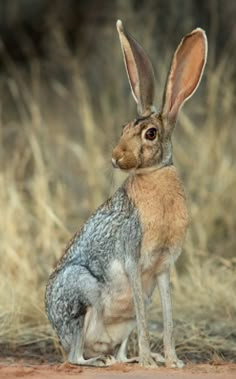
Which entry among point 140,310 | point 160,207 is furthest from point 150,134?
point 140,310

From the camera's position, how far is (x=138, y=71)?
7039mm

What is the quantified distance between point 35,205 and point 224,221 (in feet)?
4.75

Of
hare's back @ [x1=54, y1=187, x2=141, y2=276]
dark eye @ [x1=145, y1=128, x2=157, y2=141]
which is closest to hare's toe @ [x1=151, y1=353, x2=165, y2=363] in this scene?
hare's back @ [x1=54, y1=187, x2=141, y2=276]

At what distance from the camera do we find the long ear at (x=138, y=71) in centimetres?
699

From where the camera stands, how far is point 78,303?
22.1 ft

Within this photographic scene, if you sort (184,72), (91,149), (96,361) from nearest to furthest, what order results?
(96,361) → (184,72) → (91,149)

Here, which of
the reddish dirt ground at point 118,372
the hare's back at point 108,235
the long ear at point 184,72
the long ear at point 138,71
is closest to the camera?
the reddish dirt ground at point 118,372

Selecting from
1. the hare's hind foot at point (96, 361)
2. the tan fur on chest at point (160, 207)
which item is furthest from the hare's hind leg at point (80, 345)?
the tan fur on chest at point (160, 207)

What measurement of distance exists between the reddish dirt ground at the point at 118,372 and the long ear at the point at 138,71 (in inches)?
55.0

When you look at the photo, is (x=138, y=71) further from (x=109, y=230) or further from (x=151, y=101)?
(x=109, y=230)

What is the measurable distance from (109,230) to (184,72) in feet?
3.02

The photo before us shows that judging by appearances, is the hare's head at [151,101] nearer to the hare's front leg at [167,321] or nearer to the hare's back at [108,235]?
the hare's back at [108,235]

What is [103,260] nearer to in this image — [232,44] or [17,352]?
[17,352]


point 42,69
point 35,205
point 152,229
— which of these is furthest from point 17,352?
point 42,69
